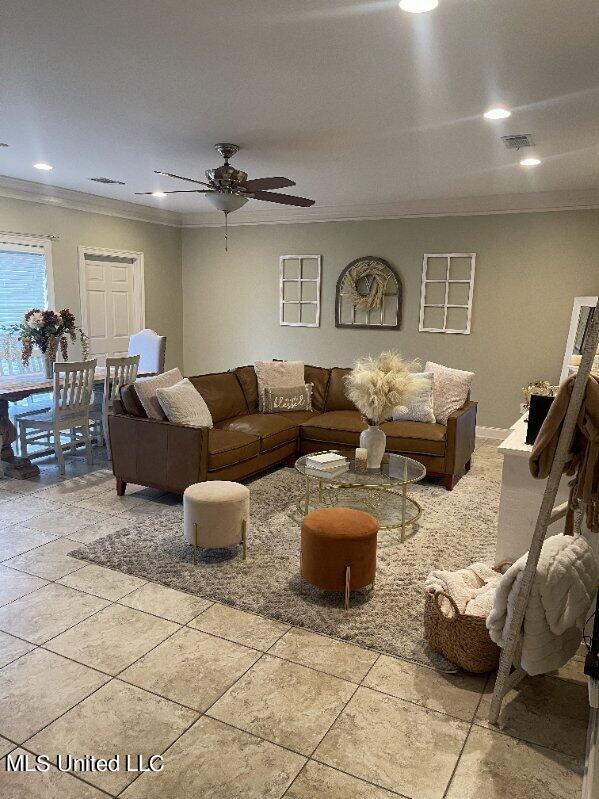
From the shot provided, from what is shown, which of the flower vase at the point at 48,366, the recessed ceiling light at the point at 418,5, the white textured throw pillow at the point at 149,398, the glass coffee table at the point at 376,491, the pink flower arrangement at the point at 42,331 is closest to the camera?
the recessed ceiling light at the point at 418,5

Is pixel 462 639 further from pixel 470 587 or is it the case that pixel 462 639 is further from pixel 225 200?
pixel 225 200

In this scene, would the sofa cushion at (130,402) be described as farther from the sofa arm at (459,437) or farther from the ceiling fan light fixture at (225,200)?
the sofa arm at (459,437)

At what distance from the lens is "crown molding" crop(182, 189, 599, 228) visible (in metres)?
5.73

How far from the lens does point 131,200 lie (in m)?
6.91

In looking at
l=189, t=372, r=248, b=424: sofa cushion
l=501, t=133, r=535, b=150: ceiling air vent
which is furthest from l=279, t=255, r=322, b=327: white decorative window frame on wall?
l=501, t=133, r=535, b=150: ceiling air vent

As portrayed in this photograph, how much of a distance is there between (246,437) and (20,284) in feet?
10.8

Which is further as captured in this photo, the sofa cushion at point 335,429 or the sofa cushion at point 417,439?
the sofa cushion at point 335,429

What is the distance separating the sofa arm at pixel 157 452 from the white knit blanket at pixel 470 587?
1.99m

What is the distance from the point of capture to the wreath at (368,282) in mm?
6754

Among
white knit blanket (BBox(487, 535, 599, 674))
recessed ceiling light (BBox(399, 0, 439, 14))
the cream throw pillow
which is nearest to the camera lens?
white knit blanket (BBox(487, 535, 599, 674))

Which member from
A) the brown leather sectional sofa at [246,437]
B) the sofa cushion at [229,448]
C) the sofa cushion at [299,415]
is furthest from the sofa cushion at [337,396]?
the sofa cushion at [229,448]

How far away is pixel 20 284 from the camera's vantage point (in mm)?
5930

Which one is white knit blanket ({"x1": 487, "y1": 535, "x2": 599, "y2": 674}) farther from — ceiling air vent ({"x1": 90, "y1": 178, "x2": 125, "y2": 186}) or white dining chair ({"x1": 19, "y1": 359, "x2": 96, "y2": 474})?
ceiling air vent ({"x1": 90, "y1": 178, "x2": 125, "y2": 186})

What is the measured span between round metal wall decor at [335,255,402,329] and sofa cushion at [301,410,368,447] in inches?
78.7
